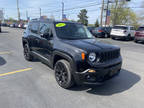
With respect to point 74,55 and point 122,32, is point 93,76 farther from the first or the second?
point 122,32

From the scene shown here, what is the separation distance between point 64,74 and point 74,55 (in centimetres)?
77

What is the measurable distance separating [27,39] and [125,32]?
42.3ft

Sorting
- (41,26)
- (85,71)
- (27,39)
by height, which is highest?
(41,26)

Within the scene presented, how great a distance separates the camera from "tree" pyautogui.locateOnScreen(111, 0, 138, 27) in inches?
1510

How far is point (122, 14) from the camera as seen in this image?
137 feet

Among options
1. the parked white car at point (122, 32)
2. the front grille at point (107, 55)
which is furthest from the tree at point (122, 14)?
the front grille at point (107, 55)

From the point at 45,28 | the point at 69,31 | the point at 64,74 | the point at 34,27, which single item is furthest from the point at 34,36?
the point at 64,74

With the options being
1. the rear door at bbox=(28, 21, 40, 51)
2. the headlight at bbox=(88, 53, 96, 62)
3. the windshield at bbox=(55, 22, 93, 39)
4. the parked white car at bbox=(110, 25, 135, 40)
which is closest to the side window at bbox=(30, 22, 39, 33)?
the rear door at bbox=(28, 21, 40, 51)

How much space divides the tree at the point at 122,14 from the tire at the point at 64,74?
38081 mm

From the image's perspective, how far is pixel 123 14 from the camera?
1647 inches

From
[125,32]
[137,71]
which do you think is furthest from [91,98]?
[125,32]

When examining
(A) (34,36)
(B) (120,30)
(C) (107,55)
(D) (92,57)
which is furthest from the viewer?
(B) (120,30)

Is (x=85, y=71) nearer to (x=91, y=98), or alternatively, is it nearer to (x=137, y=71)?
(x=91, y=98)

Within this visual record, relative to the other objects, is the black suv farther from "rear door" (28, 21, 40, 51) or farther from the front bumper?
"rear door" (28, 21, 40, 51)
